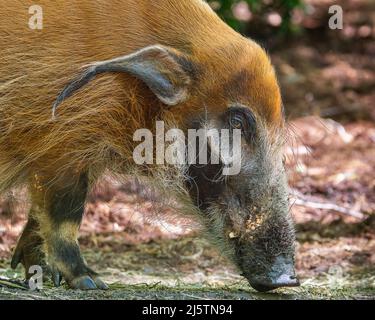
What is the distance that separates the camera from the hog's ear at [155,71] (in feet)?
20.2

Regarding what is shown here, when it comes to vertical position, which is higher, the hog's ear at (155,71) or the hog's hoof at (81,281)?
the hog's ear at (155,71)

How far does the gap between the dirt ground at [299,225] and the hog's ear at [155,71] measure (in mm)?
1015

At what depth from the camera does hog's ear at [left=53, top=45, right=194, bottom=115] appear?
6164 mm

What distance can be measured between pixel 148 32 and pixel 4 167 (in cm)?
132

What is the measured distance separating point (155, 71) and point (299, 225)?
334cm

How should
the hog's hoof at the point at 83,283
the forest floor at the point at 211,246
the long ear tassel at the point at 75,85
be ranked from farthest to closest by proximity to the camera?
1. the forest floor at the point at 211,246
2. the hog's hoof at the point at 83,283
3. the long ear tassel at the point at 75,85

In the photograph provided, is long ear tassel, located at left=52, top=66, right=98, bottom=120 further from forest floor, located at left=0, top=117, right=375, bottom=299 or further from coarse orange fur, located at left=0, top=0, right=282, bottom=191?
forest floor, located at left=0, top=117, right=375, bottom=299

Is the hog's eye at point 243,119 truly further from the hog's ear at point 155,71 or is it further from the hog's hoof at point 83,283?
the hog's hoof at point 83,283

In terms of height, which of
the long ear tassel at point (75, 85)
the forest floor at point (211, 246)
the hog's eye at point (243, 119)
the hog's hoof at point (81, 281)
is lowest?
the forest floor at point (211, 246)

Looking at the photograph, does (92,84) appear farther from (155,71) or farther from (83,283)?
(83,283)

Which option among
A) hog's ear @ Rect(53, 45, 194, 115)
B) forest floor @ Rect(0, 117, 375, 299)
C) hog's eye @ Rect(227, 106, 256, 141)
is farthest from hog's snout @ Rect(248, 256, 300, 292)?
hog's ear @ Rect(53, 45, 194, 115)

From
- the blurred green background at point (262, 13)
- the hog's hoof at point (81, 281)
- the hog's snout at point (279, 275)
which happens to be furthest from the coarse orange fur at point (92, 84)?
the blurred green background at point (262, 13)

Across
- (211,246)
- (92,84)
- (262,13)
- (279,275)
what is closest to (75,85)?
(92,84)

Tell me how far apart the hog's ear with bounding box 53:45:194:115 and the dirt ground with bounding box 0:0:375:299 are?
101 cm
